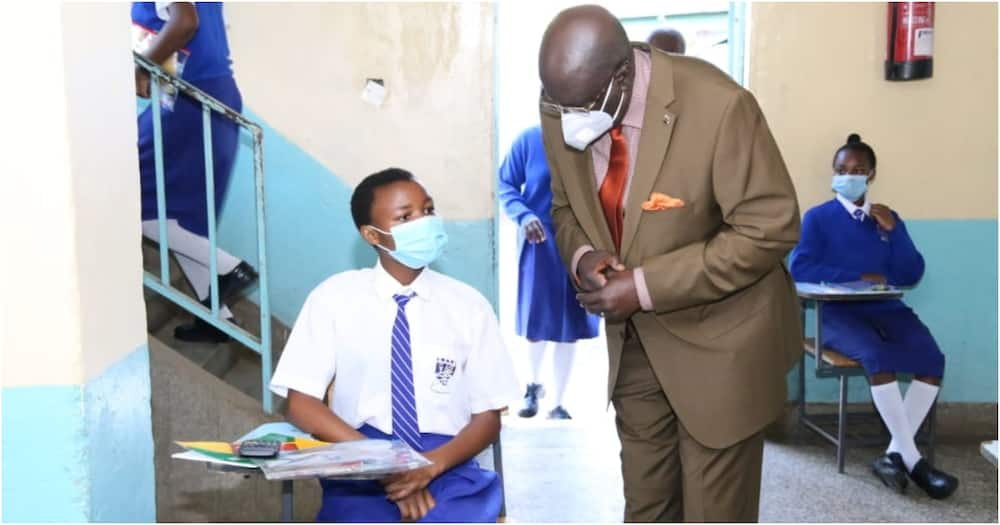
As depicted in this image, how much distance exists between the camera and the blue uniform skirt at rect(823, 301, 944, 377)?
3588 millimetres

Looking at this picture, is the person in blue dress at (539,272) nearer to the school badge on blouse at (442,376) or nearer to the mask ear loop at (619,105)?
the school badge on blouse at (442,376)

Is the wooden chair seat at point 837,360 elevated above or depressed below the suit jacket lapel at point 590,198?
below

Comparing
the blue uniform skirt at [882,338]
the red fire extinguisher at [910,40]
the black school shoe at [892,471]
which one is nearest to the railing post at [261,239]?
the blue uniform skirt at [882,338]

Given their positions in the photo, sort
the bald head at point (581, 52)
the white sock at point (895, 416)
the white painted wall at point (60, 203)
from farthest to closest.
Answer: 1. the white sock at point (895, 416)
2. the bald head at point (581, 52)
3. the white painted wall at point (60, 203)

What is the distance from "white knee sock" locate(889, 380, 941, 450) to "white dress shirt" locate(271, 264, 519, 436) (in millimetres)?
2321

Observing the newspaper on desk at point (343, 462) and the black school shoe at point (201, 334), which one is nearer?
the newspaper on desk at point (343, 462)

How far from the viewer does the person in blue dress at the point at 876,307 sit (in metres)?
3.58

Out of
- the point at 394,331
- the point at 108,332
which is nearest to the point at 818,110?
the point at 394,331

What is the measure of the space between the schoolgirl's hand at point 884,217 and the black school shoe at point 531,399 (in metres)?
1.87

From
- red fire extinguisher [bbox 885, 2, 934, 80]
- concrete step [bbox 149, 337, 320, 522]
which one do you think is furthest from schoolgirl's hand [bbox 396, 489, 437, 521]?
red fire extinguisher [bbox 885, 2, 934, 80]

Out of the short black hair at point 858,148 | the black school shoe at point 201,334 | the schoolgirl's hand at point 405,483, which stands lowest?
the schoolgirl's hand at point 405,483

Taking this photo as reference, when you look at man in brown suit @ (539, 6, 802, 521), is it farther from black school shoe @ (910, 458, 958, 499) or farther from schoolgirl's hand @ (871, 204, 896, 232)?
schoolgirl's hand @ (871, 204, 896, 232)

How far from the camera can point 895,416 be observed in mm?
3590

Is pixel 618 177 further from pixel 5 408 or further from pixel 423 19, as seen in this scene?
pixel 423 19
